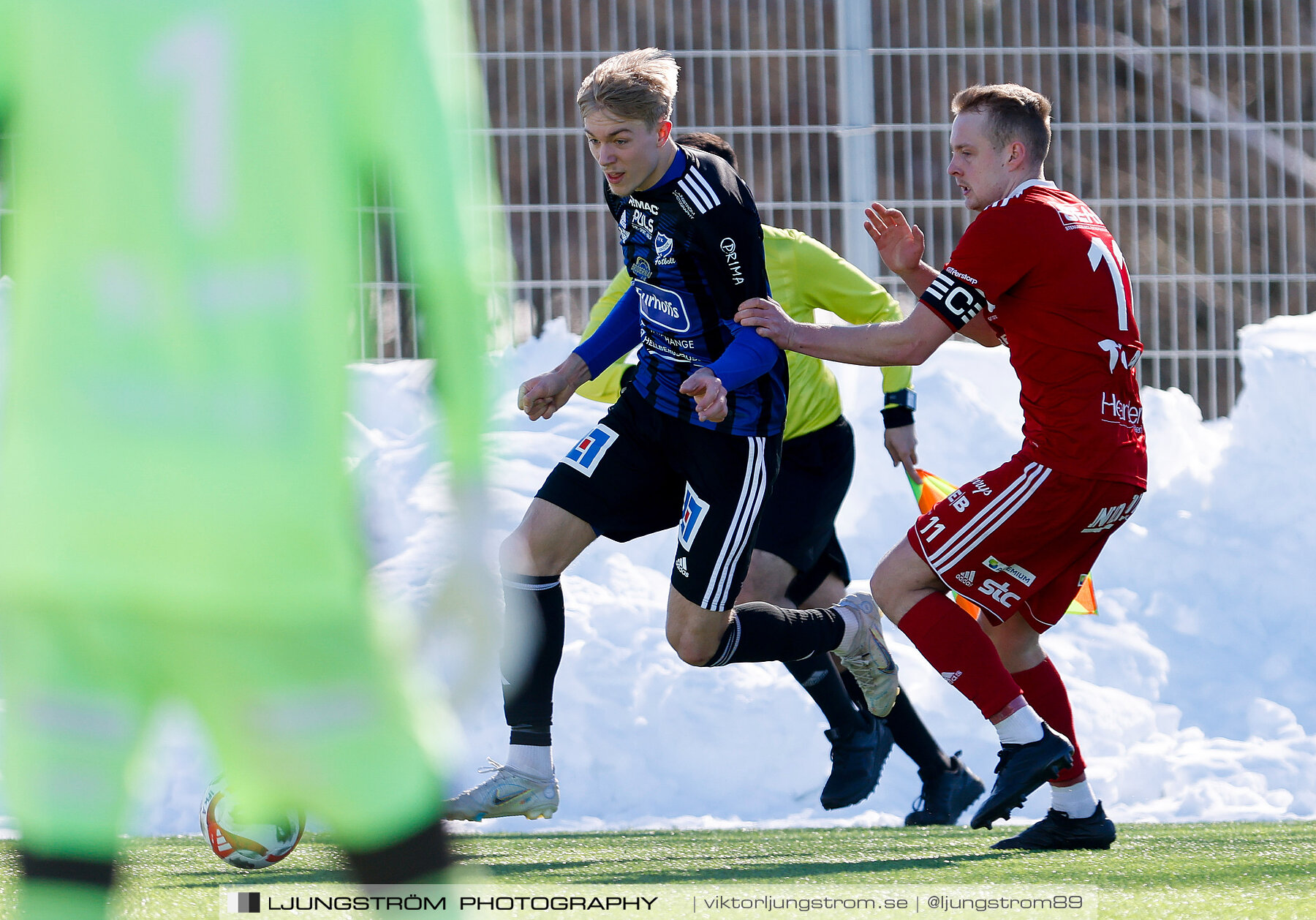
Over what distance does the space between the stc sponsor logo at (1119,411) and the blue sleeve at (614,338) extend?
46.6 inches

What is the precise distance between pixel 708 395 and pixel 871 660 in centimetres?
138

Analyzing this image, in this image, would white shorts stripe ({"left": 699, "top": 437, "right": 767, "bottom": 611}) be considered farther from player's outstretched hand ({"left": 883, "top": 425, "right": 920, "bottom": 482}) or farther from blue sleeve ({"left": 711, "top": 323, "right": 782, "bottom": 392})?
player's outstretched hand ({"left": 883, "top": 425, "right": 920, "bottom": 482})

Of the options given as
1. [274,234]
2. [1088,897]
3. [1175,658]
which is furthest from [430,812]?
[1175,658]

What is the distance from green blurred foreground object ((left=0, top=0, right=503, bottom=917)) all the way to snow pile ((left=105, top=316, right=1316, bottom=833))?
3215mm

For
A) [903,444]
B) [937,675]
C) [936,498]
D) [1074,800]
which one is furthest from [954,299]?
[937,675]

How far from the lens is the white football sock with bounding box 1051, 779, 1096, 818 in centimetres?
399

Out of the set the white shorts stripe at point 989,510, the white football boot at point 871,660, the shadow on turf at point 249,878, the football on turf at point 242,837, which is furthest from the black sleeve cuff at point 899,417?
the football on turf at point 242,837

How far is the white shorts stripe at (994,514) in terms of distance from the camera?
3.72m

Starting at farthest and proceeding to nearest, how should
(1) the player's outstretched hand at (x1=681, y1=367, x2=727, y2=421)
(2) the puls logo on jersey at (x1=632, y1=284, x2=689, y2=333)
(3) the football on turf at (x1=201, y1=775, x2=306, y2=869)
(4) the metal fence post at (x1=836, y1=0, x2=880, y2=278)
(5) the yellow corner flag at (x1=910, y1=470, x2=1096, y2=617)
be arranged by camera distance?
(4) the metal fence post at (x1=836, y1=0, x2=880, y2=278)
(5) the yellow corner flag at (x1=910, y1=470, x2=1096, y2=617)
(2) the puls logo on jersey at (x1=632, y1=284, x2=689, y2=333)
(1) the player's outstretched hand at (x1=681, y1=367, x2=727, y2=421)
(3) the football on turf at (x1=201, y1=775, x2=306, y2=869)

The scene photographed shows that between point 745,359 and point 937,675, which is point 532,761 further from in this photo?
point 937,675

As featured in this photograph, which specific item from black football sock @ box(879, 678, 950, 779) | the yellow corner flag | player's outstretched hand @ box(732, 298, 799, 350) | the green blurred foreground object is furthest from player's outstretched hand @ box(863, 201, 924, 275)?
the green blurred foreground object

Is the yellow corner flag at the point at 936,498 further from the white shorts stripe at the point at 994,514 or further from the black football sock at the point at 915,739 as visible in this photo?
the white shorts stripe at the point at 994,514

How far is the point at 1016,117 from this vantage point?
389 cm

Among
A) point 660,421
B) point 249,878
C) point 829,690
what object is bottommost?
point 829,690
